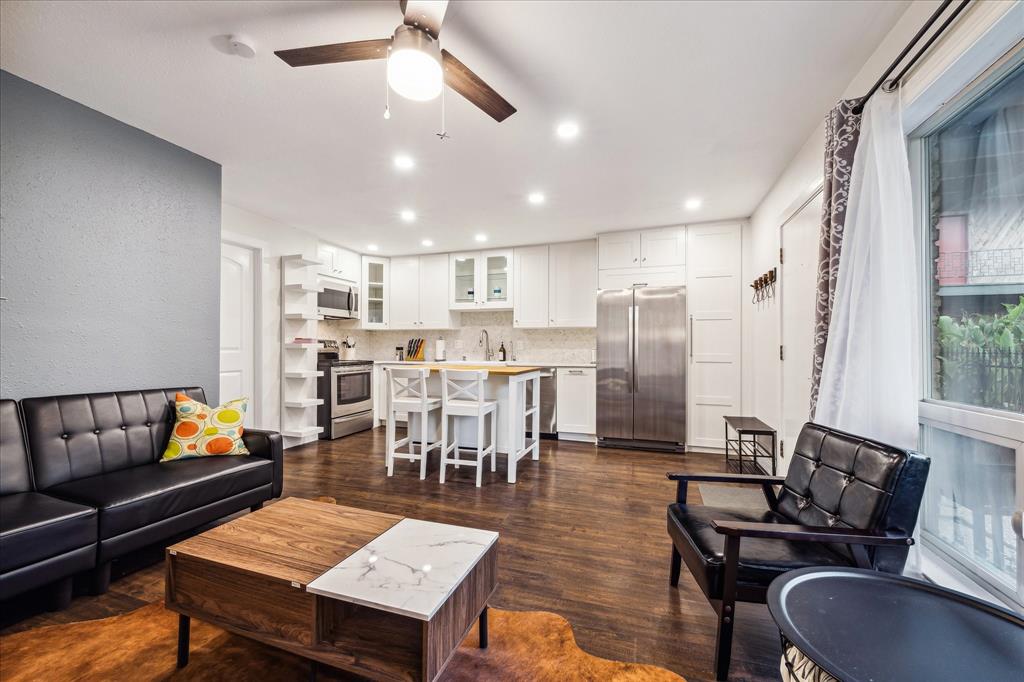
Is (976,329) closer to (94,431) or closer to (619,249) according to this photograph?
(619,249)

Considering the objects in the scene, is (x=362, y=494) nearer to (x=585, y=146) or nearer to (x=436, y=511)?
(x=436, y=511)

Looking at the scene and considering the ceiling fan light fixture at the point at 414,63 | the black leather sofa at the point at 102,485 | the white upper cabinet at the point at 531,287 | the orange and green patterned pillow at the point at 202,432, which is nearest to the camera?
the ceiling fan light fixture at the point at 414,63

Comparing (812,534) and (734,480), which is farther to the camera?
(734,480)

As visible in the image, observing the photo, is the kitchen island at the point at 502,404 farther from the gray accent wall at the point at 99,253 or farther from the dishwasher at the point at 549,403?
the gray accent wall at the point at 99,253

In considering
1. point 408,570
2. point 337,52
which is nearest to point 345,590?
point 408,570

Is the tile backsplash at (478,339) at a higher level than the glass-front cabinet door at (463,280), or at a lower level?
lower

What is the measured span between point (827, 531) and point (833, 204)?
1514 mm

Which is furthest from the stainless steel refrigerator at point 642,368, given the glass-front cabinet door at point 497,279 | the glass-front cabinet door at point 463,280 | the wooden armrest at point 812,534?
the wooden armrest at point 812,534

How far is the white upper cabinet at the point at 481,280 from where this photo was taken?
5.70 meters

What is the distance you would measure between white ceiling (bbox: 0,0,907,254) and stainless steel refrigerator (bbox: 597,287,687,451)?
1.30 metres

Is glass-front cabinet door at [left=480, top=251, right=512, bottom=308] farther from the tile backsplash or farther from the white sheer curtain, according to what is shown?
the white sheer curtain

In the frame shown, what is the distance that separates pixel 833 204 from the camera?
1.96m

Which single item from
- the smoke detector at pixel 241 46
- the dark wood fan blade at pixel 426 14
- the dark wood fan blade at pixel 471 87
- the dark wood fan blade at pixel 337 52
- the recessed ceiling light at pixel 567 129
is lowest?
the dark wood fan blade at pixel 471 87

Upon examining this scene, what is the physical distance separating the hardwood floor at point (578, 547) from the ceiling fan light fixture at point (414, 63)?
84.6 inches
